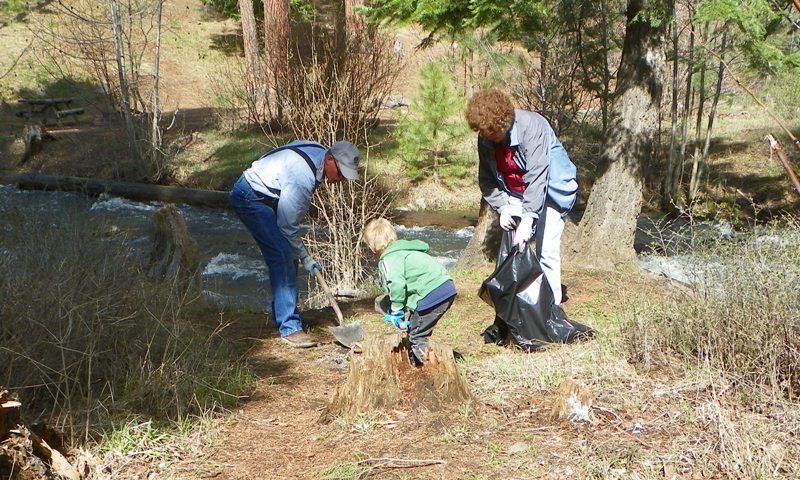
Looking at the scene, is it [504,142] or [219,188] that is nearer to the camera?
[504,142]

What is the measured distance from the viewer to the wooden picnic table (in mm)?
20719

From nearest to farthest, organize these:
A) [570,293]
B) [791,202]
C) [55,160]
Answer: [570,293] → [791,202] → [55,160]

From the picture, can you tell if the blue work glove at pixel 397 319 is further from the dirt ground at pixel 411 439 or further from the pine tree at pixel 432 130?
the pine tree at pixel 432 130

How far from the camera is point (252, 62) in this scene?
18.1 metres

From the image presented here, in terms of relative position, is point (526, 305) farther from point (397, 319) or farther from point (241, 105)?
point (241, 105)

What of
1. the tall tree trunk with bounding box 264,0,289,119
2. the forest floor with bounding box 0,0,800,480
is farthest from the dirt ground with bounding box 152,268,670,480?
the tall tree trunk with bounding box 264,0,289,119

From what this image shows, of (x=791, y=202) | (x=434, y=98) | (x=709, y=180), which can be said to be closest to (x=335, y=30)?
(x=434, y=98)

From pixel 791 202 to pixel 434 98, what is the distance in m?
6.92

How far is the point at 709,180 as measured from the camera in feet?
53.8

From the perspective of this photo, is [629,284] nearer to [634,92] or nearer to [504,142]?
[504,142]

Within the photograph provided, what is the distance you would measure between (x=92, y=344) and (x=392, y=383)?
157 cm

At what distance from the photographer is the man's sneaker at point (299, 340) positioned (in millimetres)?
5922

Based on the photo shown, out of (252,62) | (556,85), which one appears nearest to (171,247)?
(556,85)

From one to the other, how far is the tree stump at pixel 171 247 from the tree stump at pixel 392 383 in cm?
400
